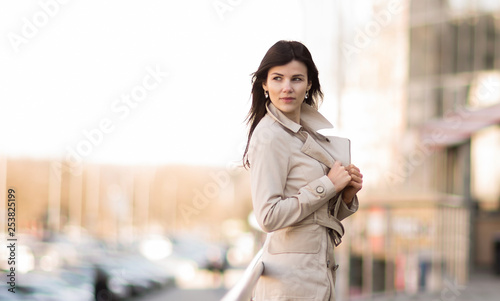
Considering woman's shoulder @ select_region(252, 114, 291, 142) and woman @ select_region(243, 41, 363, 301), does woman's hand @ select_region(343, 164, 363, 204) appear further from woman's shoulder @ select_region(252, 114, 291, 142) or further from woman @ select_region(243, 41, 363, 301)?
woman's shoulder @ select_region(252, 114, 291, 142)

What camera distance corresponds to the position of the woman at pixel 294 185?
2227 millimetres

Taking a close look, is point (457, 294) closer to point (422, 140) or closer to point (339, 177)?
point (422, 140)

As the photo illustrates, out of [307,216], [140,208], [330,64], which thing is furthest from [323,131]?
[140,208]

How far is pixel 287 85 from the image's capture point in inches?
92.4

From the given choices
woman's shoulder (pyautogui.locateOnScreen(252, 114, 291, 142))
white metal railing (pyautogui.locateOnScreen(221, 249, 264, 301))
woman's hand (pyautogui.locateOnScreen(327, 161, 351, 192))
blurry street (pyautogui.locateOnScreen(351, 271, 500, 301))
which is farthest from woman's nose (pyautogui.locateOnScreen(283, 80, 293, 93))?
blurry street (pyautogui.locateOnScreen(351, 271, 500, 301))

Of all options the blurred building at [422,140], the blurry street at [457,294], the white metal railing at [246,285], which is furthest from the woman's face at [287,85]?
the blurred building at [422,140]

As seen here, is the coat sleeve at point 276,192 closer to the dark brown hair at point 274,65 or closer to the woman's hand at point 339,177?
the woman's hand at point 339,177

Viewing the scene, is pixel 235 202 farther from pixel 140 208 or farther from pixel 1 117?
pixel 1 117

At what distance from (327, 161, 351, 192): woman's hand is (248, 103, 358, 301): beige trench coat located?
2cm

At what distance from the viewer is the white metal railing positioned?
1.97 metres

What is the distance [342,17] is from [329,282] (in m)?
13.0

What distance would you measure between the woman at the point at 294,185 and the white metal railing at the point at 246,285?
0.14 ft

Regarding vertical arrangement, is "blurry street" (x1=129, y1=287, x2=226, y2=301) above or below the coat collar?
below

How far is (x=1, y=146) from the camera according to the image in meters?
59.8
